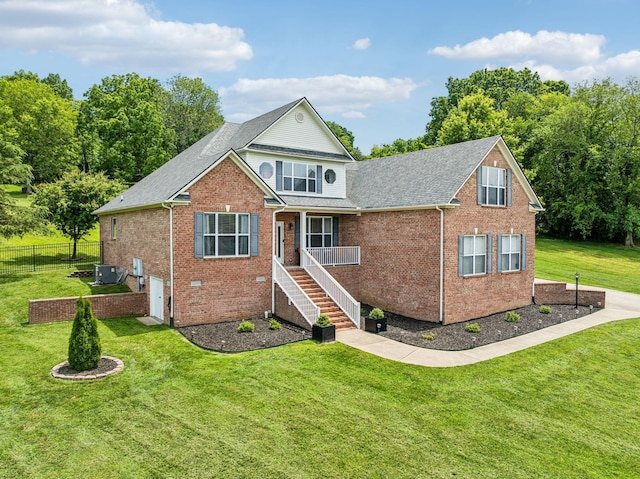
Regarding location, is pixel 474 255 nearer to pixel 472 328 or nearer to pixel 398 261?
pixel 398 261

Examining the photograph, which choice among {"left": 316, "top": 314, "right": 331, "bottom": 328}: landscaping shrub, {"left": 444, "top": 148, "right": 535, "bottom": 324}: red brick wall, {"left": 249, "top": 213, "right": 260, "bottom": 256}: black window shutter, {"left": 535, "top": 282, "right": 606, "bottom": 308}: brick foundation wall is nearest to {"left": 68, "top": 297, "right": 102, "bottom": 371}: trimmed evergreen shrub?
{"left": 316, "top": 314, "right": 331, "bottom": 328}: landscaping shrub

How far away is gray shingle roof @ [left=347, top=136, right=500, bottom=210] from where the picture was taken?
1839 centimetres

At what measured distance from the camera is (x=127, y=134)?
53062 millimetres

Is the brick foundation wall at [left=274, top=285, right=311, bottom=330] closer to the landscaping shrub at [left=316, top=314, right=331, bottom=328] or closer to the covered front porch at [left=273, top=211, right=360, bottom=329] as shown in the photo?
the covered front porch at [left=273, top=211, right=360, bottom=329]

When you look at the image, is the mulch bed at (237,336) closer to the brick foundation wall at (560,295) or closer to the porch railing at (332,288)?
the porch railing at (332,288)

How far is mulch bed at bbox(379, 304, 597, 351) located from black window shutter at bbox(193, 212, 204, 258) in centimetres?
726

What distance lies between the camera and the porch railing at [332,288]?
16859 mm

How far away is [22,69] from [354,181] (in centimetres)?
7422

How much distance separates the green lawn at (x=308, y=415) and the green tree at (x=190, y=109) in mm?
49995

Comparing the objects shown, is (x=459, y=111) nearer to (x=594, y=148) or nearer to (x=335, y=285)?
(x=594, y=148)

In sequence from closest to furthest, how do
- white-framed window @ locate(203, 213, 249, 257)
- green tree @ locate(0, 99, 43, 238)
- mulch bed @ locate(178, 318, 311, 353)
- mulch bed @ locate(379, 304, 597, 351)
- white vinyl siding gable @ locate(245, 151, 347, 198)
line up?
mulch bed @ locate(178, 318, 311, 353) < mulch bed @ locate(379, 304, 597, 351) < white-framed window @ locate(203, 213, 249, 257) < white vinyl siding gable @ locate(245, 151, 347, 198) < green tree @ locate(0, 99, 43, 238)

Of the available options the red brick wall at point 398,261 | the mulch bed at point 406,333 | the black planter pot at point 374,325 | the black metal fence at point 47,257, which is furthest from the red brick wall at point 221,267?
the black metal fence at point 47,257

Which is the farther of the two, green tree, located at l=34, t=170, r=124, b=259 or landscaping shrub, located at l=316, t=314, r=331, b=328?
green tree, located at l=34, t=170, r=124, b=259

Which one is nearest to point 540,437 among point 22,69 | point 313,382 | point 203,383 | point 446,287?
point 313,382
